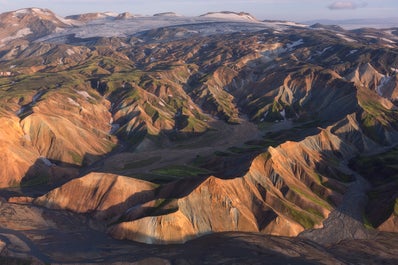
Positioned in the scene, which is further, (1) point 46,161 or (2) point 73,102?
(2) point 73,102

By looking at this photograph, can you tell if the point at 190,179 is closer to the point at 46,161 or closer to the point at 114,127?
the point at 46,161

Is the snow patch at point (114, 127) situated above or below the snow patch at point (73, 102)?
below

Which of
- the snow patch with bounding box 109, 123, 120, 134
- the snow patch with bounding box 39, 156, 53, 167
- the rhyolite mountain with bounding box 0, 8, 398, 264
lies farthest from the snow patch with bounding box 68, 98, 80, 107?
the snow patch with bounding box 39, 156, 53, 167

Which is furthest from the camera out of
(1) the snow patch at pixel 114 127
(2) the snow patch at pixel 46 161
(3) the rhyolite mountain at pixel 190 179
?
(1) the snow patch at pixel 114 127

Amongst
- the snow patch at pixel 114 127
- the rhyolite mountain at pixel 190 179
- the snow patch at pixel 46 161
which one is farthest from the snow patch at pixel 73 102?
the snow patch at pixel 46 161

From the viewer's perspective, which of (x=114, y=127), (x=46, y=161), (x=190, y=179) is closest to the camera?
(x=190, y=179)

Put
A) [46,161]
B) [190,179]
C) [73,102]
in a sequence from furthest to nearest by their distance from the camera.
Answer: [73,102] → [46,161] → [190,179]

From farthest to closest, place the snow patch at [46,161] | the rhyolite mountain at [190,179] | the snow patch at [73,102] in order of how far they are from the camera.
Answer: the snow patch at [73,102], the snow patch at [46,161], the rhyolite mountain at [190,179]

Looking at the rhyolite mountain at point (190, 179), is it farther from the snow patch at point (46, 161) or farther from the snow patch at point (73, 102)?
the snow patch at point (73, 102)

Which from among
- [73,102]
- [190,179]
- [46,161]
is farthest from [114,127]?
[190,179]

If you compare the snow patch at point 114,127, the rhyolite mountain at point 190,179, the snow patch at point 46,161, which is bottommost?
the snow patch at point 114,127

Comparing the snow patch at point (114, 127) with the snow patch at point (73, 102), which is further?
the snow patch at point (73, 102)

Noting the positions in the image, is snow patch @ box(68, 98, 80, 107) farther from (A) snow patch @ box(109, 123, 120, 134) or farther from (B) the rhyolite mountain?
(A) snow patch @ box(109, 123, 120, 134)

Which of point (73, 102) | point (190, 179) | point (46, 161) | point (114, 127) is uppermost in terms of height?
point (190, 179)
